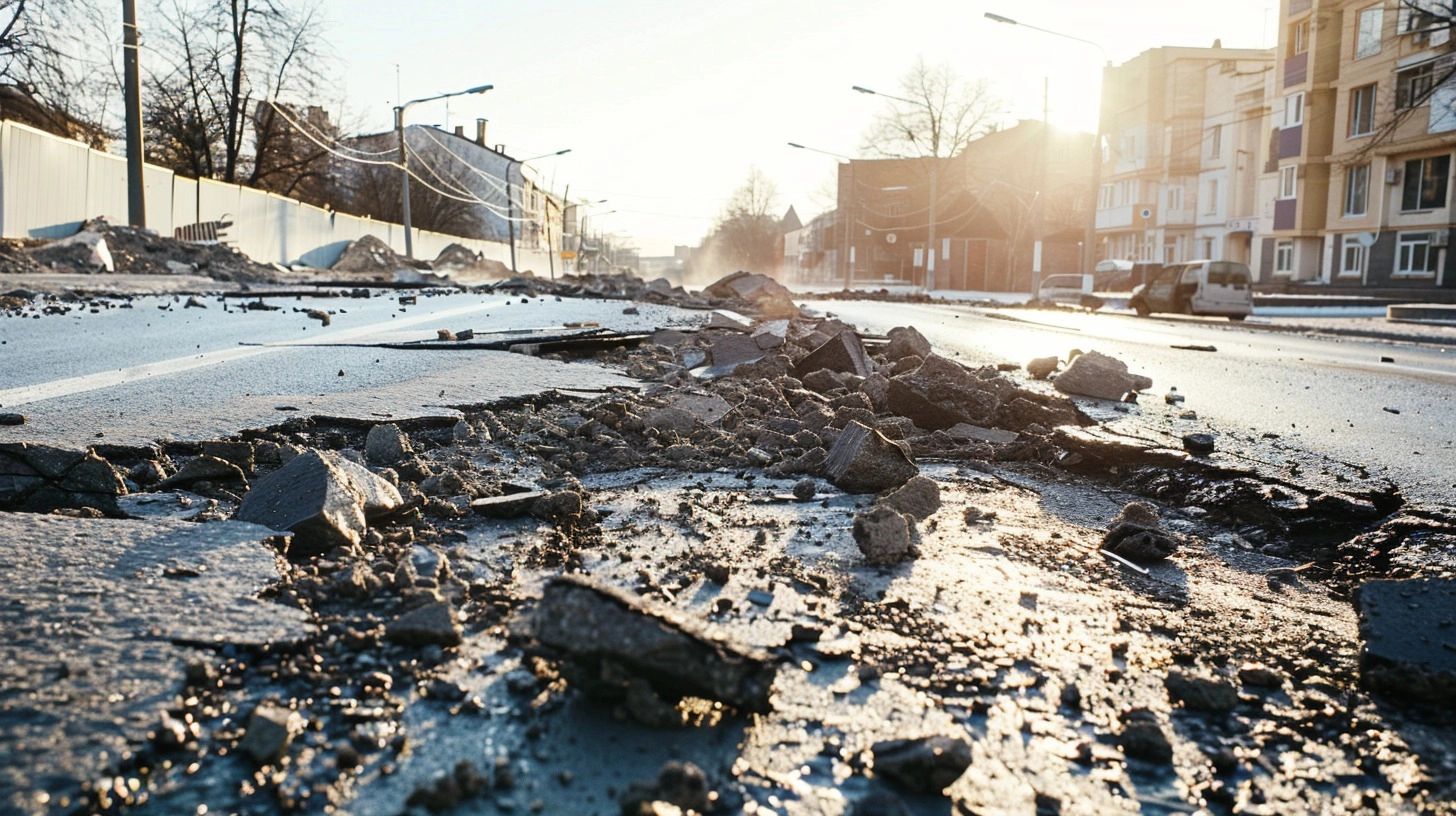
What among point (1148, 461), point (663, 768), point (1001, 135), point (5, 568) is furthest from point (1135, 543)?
point (1001, 135)

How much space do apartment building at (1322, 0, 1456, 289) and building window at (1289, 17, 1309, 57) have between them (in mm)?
376

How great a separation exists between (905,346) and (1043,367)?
91 centimetres

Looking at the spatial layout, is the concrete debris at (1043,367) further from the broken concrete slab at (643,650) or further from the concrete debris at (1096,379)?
the broken concrete slab at (643,650)

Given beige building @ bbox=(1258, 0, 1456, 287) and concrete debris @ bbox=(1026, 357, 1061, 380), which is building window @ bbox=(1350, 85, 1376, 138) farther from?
concrete debris @ bbox=(1026, 357, 1061, 380)

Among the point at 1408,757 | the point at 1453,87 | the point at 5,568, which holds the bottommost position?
the point at 1408,757

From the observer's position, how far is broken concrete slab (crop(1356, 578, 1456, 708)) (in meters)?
1.95

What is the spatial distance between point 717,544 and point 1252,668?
4.13 feet

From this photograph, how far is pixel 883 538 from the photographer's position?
2.58 m

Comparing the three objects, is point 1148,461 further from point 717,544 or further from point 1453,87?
point 1453,87

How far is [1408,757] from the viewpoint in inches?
67.3

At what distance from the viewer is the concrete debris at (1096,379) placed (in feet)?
19.8

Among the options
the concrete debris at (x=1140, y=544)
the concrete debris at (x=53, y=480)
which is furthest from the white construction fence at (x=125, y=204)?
the concrete debris at (x=1140, y=544)

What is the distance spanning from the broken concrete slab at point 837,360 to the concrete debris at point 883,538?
3.20m

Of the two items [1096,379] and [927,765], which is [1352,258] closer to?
[1096,379]
